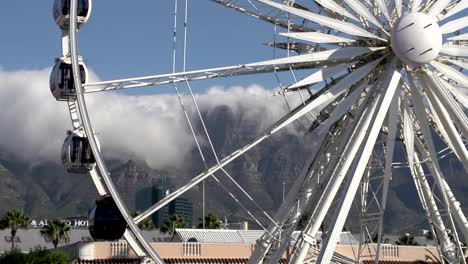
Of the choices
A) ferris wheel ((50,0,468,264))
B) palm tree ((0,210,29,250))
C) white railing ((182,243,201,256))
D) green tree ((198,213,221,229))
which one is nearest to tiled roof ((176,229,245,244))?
white railing ((182,243,201,256))

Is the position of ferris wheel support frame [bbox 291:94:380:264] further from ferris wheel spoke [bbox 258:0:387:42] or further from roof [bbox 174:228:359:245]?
roof [bbox 174:228:359:245]

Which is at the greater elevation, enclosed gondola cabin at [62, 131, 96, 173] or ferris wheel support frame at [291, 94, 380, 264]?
enclosed gondola cabin at [62, 131, 96, 173]

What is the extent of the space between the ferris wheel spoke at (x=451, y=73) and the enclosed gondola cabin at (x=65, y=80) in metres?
13.2

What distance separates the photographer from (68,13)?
4875 centimetres

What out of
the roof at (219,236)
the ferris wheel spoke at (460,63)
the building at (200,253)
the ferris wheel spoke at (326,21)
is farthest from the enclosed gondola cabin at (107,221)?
the roof at (219,236)

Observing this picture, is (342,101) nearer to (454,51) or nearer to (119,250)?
(454,51)

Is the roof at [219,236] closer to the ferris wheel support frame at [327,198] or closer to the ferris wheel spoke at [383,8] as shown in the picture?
the ferris wheel support frame at [327,198]

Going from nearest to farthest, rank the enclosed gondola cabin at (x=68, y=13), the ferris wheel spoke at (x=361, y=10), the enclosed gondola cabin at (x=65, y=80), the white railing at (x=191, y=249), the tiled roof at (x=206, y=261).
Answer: the ferris wheel spoke at (x=361, y=10) < the enclosed gondola cabin at (x=65, y=80) < the enclosed gondola cabin at (x=68, y=13) < the tiled roof at (x=206, y=261) < the white railing at (x=191, y=249)

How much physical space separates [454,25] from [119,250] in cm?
3046

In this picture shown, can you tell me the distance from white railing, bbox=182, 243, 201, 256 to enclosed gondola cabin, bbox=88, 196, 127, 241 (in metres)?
27.5

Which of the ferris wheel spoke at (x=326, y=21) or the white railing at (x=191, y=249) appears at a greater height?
the ferris wheel spoke at (x=326, y=21)

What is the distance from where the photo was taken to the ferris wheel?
4534 centimetres

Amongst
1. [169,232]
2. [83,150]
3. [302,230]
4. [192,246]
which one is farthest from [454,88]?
[169,232]

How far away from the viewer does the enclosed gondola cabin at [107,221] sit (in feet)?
155
